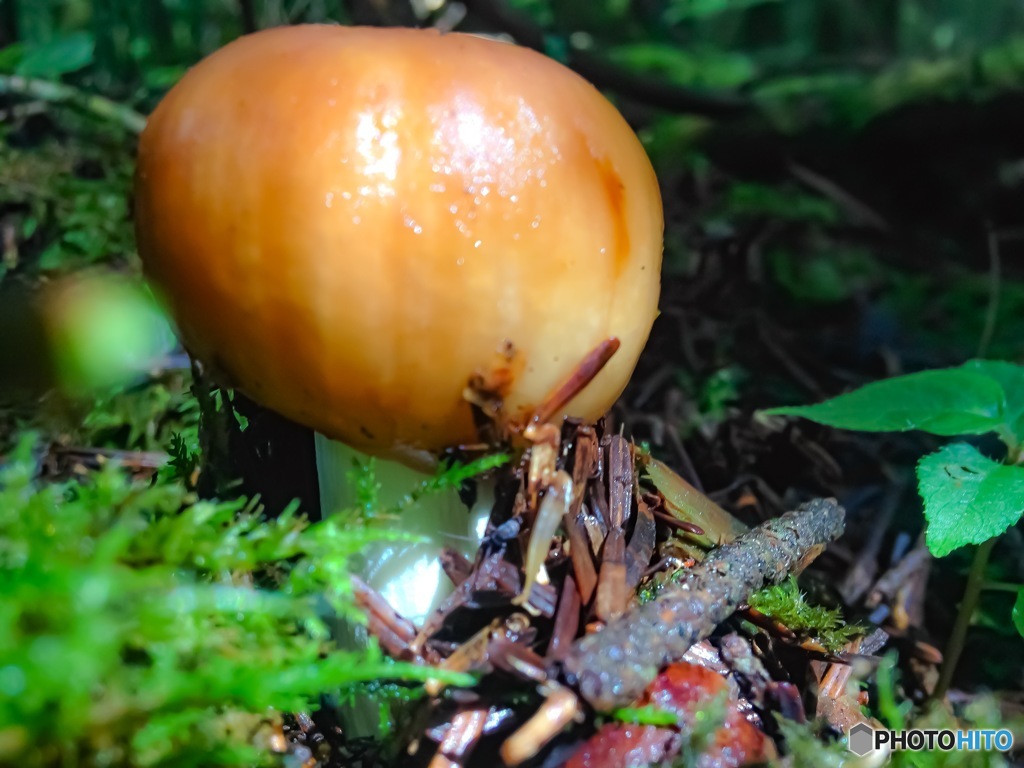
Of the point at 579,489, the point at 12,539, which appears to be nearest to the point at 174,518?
the point at 12,539

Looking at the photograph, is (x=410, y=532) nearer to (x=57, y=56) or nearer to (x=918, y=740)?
(x=918, y=740)

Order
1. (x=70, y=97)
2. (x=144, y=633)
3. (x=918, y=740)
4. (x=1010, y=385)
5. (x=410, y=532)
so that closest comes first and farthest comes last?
(x=144, y=633) → (x=918, y=740) → (x=410, y=532) → (x=1010, y=385) → (x=70, y=97)

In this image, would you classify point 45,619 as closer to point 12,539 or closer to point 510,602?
point 12,539

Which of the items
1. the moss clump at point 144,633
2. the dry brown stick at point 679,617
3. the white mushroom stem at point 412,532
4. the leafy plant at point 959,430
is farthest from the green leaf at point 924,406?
the moss clump at point 144,633

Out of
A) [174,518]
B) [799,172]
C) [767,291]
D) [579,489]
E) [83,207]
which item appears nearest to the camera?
[174,518]

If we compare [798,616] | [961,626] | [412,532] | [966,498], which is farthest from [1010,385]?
[412,532]

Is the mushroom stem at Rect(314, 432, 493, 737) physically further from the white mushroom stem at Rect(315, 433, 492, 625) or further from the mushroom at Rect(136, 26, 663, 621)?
the mushroom at Rect(136, 26, 663, 621)
